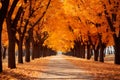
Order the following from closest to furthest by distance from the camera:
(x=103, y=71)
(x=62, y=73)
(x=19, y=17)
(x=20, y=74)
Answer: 1. (x=20, y=74)
2. (x=62, y=73)
3. (x=103, y=71)
4. (x=19, y=17)

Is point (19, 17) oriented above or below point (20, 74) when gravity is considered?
above

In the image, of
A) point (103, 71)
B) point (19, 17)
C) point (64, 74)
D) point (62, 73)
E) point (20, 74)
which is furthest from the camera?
point (19, 17)

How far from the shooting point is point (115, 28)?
31.9m

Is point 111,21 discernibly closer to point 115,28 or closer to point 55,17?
point 115,28

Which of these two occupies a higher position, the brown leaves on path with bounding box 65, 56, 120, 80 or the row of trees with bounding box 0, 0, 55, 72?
the row of trees with bounding box 0, 0, 55, 72

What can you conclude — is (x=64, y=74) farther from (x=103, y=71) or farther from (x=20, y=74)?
(x=103, y=71)

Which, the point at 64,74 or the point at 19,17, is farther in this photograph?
the point at 19,17

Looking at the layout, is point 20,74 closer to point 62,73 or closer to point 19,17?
point 62,73

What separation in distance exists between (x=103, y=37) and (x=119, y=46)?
8689 millimetres

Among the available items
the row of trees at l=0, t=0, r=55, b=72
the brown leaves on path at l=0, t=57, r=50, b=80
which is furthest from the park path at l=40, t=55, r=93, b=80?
the row of trees at l=0, t=0, r=55, b=72

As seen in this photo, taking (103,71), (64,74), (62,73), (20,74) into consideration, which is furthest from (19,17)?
(103,71)

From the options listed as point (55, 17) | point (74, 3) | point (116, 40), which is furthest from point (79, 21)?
point (116, 40)

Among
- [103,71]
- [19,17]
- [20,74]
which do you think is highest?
[19,17]

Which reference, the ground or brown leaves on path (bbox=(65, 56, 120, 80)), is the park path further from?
brown leaves on path (bbox=(65, 56, 120, 80))
